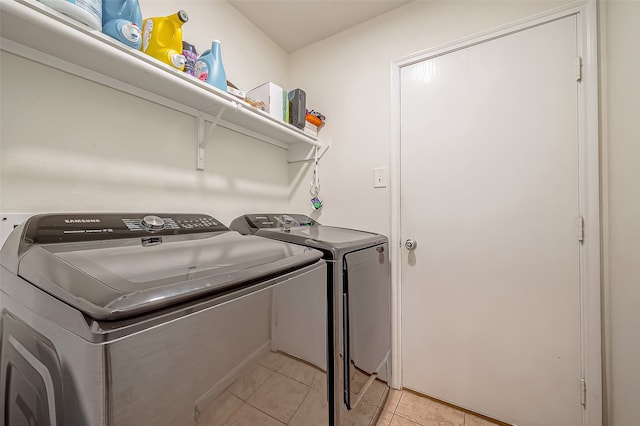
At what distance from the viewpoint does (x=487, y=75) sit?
1.50 meters

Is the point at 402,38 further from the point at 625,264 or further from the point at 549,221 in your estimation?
the point at 625,264

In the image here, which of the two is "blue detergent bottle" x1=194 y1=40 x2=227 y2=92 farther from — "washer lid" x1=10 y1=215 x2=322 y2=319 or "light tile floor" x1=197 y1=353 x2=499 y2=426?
"light tile floor" x1=197 y1=353 x2=499 y2=426

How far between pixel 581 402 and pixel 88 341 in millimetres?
2064

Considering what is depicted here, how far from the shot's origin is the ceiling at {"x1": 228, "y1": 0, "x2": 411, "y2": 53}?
1757 mm

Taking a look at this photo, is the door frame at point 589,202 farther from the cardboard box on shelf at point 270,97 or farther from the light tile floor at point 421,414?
the cardboard box on shelf at point 270,97

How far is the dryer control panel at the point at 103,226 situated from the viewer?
792 mm

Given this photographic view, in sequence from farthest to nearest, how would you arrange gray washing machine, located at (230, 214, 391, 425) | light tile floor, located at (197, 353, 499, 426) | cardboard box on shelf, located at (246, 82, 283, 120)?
cardboard box on shelf, located at (246, 82, 283, 120), gray washing machine, located at (230, 214, 391, 425), light tile floor, located at (197, 353, 499, 426)

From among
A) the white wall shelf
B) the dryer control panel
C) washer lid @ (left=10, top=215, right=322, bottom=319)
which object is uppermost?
the white wall shelf

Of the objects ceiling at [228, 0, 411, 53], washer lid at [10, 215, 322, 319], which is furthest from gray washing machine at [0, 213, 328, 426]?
ceiling at [228, 0, 411, 53]

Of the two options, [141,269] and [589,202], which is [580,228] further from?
[141,269]

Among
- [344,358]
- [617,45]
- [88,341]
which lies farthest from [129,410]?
[617,45]

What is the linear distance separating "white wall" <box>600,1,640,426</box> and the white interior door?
118 millimetres

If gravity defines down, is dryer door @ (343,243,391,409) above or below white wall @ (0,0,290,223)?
below

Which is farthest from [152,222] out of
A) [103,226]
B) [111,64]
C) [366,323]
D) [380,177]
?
[380,177]
